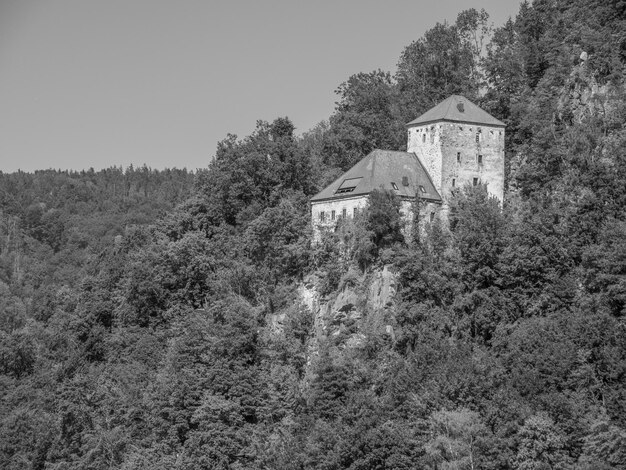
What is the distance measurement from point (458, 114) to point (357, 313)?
1361 cm

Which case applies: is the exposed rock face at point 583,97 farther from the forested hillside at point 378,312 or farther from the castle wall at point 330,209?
the castle wall at point 330,209

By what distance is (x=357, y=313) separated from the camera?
57562mm

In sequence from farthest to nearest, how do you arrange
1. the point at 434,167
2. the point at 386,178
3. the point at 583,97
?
the point at 583,97 → the point at 434,167 → the point at 386,178

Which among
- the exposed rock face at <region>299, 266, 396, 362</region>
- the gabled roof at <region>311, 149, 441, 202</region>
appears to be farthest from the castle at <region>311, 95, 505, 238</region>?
the exposed rock face at <region>299, 266, 396, 362</region>

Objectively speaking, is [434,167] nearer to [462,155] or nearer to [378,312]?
[462,155]

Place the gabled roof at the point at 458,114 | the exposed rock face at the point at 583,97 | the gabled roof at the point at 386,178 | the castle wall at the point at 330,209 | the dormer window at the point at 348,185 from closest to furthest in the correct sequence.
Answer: the castle wall at the point at 330,209 → the gabled roof at the point at 386,178 → the exposed rock face at the point at 583,97 → the dormer window at the point at 348,185 → the gabled roof at the point at 458,114

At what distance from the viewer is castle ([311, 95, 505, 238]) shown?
60.8 metres

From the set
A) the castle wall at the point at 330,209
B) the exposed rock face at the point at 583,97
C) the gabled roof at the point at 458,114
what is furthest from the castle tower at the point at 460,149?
the castle wall at the point at 330,209

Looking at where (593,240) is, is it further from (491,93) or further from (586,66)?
(491,93)

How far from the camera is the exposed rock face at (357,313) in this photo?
56344 mm

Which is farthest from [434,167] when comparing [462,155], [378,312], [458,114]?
[378,312]

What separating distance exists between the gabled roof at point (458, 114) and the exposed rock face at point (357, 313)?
1063 cm

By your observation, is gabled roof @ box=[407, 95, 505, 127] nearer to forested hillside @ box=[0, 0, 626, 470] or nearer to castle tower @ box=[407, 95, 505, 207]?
castle tower @ box=[407, 95, 505, 207]

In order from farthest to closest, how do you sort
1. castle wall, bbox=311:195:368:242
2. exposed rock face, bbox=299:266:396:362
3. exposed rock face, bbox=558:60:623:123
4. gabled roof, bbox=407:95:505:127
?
gabled roof, bbox=407:95:505:127, exposed rock face, bbox=558:60:623:123, castle wall, bbox=311:195:368:242, exposed rock face, bbox=299:266:396:362
